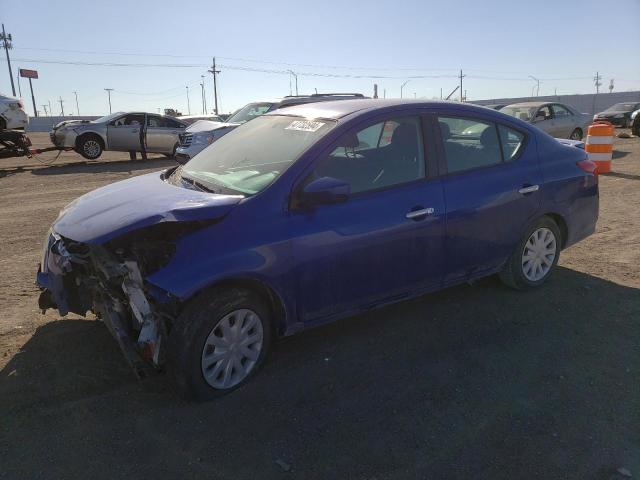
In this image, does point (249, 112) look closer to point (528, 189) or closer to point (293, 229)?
point (528, 189)

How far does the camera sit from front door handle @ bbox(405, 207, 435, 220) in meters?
3.56

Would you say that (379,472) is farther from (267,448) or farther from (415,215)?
(415,215)

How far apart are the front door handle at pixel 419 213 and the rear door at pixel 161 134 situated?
14.6 m

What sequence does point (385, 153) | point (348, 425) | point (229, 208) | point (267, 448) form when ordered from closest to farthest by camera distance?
point (267, 448)
point (348, 425)
point (229, 208)
point (385, 153)

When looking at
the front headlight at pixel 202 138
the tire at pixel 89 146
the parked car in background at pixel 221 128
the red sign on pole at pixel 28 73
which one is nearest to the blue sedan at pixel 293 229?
the parked car in background at pixel 221 128

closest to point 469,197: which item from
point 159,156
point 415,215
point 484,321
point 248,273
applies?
point 415,215

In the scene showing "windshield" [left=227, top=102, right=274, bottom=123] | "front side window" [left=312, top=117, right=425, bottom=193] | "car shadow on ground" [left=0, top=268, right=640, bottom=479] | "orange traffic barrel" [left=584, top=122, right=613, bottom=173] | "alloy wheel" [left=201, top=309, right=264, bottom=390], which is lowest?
"car shadow on ground" [left=0, top=268, right=640, bottom=479]

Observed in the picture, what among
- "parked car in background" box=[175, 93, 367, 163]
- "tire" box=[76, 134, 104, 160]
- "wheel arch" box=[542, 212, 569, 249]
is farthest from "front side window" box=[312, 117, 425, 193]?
"tire" box=[76, 134, 104, 160]

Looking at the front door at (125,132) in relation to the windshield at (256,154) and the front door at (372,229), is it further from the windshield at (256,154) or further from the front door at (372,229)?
the front door at (372,229)

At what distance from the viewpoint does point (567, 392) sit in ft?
10.2

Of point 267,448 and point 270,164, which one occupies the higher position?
point 270,164

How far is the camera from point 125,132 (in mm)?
16531

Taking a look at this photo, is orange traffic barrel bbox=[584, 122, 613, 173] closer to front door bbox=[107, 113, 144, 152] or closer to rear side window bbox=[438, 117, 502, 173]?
rear side window bbox=[438, 117, 502, 173]

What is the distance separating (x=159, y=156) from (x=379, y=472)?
18.4 meters
